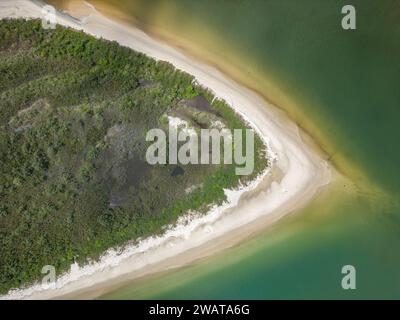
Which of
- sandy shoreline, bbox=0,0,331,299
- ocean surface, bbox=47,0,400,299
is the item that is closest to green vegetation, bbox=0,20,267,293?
sandy shoreline, bbox=0,0,331,299

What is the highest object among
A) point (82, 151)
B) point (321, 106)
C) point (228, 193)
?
point (321, 106)

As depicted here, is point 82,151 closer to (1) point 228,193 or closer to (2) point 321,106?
(1) point 228,193

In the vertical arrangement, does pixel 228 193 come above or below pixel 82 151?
below

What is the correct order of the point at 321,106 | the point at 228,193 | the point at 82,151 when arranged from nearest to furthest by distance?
the point at 82,151
the point at 228,193
the point at 321,106

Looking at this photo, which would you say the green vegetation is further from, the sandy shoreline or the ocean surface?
the ocean surface

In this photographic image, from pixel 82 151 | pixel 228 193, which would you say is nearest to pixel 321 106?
pixel 228 193

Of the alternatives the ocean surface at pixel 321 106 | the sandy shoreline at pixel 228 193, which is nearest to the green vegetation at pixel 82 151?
the sandy shoreline at pixel 228 193

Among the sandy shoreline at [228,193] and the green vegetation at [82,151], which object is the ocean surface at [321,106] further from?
the green vegetation at [82,151]
